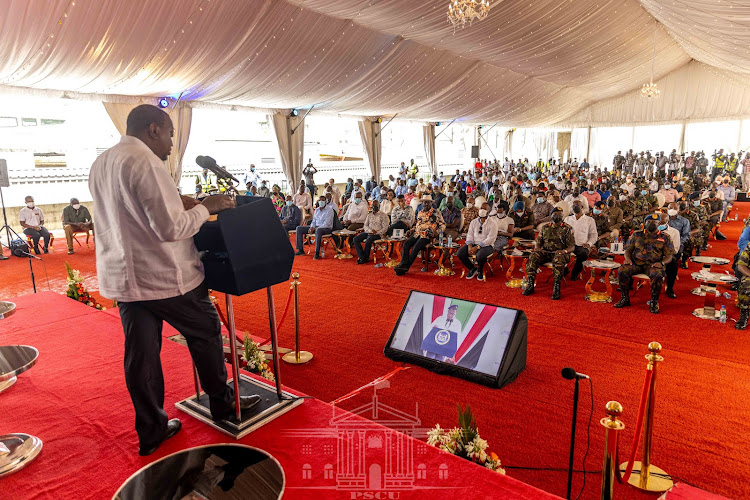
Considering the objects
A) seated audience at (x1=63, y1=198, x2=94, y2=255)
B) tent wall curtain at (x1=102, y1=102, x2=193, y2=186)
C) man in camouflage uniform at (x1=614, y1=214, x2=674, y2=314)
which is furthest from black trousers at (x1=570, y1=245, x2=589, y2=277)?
seated audience at (x1=63, y1=198, x2=94, y2=255)

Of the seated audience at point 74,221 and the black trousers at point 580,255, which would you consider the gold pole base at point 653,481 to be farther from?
the seated audience at point 74,221

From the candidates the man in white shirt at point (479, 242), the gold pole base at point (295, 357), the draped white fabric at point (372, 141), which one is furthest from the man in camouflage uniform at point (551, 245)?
the draped white fabric at point (372, 141)

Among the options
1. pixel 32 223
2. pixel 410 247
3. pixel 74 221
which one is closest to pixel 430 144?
pixel 410 247

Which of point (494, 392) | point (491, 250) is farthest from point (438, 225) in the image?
point (494, 392)

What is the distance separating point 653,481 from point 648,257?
4087mm

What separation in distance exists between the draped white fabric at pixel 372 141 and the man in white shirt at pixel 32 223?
10840 millimetres

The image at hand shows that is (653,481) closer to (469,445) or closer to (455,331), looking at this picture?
(469,445)

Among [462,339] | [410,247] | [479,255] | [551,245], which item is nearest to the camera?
[462,339]

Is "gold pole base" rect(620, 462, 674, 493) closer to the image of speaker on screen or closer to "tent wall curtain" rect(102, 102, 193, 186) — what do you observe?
the image of speaker on screen

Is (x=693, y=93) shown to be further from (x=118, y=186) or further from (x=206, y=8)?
(x=118, y=186)

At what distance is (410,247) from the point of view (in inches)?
335

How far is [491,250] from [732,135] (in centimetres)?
2199

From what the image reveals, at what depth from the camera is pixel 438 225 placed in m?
8.50

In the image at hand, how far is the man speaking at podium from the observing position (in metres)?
1.91
